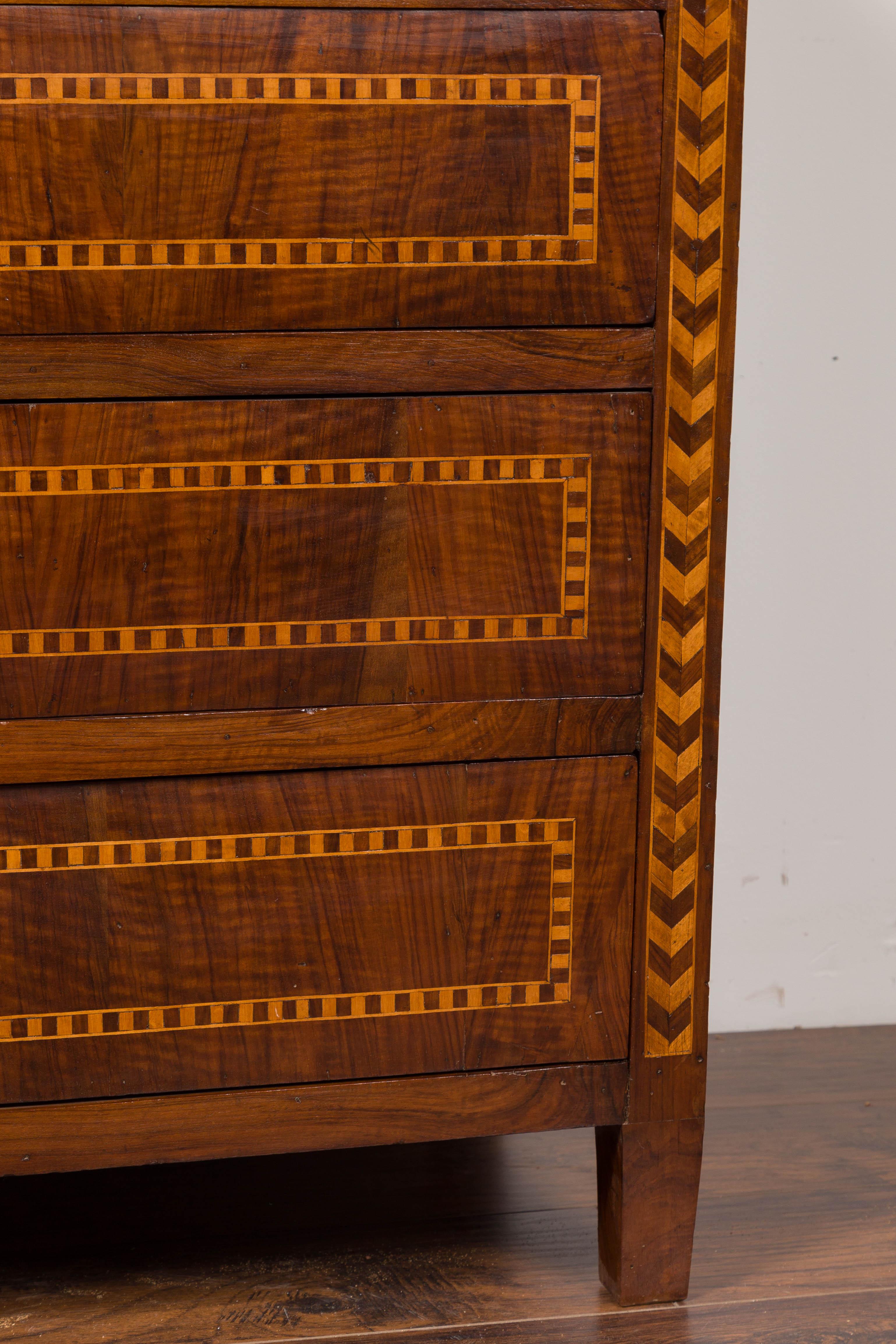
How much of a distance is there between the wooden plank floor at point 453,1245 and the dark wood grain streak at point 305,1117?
0.21m

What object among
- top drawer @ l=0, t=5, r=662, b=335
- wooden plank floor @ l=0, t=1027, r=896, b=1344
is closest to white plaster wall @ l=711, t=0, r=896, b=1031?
wooden plank floor @ l=0, t=1027, r=896, b=1344

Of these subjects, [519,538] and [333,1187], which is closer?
[519,538]

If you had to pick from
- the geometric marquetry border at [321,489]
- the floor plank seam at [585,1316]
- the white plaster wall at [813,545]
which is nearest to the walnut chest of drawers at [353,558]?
the geometric marquetry border at [321,489]

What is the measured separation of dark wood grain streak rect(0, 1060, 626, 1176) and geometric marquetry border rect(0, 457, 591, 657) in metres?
0.45

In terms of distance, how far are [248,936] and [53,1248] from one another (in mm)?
535

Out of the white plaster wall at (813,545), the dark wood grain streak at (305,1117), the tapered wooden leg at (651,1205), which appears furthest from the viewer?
the white plaster wall at (813,545)

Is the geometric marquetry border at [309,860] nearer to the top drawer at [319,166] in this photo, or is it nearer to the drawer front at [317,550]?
the drawer front at [317,550]

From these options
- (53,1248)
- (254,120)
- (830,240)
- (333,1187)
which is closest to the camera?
(254,120)

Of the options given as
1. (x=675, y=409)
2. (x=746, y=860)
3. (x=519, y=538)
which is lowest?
(x=746, y=860)

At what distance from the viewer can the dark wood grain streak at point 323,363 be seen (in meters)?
1.27

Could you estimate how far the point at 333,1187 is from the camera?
1735 millimetres

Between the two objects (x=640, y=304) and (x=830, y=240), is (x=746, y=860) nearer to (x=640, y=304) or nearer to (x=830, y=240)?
(x=830, y=240)

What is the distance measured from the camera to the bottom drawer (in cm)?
133

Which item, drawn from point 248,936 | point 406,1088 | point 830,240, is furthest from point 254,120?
point 830,240
